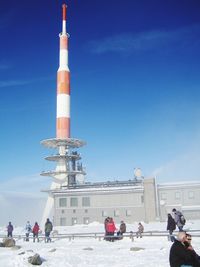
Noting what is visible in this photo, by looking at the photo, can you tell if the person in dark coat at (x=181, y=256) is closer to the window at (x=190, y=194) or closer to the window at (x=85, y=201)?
the window at (x=190, y=194)

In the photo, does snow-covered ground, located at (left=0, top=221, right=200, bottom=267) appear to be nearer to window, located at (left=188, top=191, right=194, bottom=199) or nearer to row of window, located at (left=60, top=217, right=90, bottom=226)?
window, located at (left=188, top=191, right=194, bottom=199)

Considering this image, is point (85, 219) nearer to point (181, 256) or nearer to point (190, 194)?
point (190, 194)

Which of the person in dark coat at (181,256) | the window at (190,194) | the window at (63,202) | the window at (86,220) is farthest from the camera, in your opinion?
the window at (63,202)

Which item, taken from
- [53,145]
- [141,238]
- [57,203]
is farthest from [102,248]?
[53,145]

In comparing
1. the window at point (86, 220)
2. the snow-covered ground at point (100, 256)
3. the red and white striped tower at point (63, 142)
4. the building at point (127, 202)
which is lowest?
the snow-covered ground at point (100, 256)

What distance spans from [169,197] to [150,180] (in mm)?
4163

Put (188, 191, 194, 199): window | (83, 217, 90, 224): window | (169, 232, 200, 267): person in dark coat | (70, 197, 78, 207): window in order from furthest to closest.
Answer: (70, 197, 78, 207): window < (83, 217, 90, 224): window < (188, 191, 194, 199): window < (169, 232, 200, 267): person in dark coat

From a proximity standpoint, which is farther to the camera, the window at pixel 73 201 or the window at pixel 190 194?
the window at pixel 73 201

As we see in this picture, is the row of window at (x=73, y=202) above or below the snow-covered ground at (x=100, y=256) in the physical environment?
above

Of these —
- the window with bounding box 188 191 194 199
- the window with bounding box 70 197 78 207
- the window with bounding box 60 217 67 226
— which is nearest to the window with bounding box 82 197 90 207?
the window with bounding box 70 197 78 207

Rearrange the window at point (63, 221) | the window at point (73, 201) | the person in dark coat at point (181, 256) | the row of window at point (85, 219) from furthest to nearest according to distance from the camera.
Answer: the window at point (73, 201), the window at point (63, 221), the row of window at point (85, 219), the person in dark coat at point (181, 256)

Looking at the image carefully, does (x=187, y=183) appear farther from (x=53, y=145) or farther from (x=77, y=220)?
(x=53, y=145)

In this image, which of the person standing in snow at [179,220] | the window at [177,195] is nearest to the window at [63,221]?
the window at [177,195]

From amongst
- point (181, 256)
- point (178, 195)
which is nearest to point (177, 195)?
point (178, 195)
